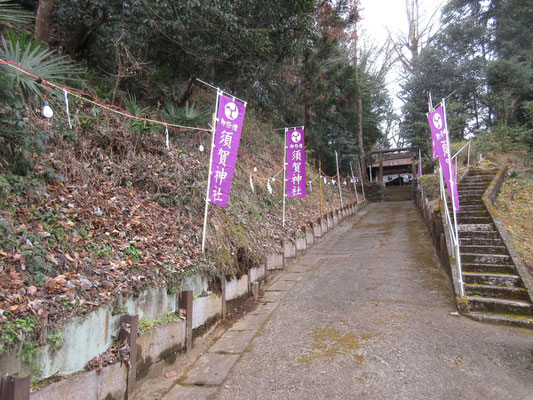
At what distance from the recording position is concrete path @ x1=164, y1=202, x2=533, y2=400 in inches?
128

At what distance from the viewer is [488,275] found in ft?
17.9

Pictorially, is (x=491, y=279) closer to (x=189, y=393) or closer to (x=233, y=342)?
(x=233, y=342)

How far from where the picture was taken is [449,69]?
21.3 m

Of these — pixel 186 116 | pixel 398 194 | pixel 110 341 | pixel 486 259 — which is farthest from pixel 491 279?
pixel 398 194

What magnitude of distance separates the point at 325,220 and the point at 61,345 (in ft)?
33.2

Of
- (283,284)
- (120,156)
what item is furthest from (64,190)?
(283,284)

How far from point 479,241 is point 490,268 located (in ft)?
3.00

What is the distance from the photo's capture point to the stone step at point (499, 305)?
472 centimetres

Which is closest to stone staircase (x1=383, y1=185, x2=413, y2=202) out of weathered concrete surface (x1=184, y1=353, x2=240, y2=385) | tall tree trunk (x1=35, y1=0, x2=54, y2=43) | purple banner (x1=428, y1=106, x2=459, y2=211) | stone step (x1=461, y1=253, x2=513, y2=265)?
stone step (x1=461, y1=253, x2=513, y2=265)

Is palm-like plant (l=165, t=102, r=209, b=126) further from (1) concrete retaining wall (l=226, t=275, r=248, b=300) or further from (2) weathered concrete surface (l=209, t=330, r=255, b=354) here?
(2) weathered concrete surface (l=209, t=330, r=255, b=354)

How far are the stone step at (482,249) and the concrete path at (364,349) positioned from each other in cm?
72

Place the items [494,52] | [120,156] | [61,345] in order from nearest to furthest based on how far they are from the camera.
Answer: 1. [61,345]
2. [120,156]
3. [494,52]

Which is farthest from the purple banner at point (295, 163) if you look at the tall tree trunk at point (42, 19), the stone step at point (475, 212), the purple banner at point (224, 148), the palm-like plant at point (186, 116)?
the tall tree trunk at point (42, 19)

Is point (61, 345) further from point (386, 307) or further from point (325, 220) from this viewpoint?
point (325, 220)
